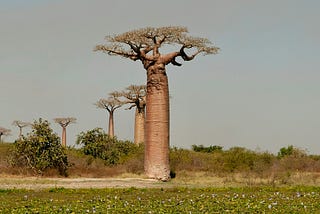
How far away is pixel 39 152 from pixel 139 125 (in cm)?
1942

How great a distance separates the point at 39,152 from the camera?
25156 millimetres

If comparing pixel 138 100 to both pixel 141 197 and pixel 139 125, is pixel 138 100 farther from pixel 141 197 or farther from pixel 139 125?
pixel 141 197

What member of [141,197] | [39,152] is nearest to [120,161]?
[39,152]

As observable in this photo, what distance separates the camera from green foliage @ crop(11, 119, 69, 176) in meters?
25.0

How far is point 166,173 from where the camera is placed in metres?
24.2

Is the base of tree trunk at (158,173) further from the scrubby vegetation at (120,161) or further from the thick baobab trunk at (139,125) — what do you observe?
the thick baobab trunk at (139,125)

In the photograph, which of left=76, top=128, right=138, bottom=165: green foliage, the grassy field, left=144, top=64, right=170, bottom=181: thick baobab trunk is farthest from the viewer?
left=76, top=128, right=138, bottom=165: green foliage

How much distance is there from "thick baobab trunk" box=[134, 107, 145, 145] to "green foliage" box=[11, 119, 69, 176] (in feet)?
55.7

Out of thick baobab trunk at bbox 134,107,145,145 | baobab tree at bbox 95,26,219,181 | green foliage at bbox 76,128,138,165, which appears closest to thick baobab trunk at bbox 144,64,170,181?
baobab tree at bbox 95,26,219,181

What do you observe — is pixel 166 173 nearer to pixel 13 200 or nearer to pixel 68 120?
pixel 13 200

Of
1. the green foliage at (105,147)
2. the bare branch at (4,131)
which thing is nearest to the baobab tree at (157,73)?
the green foliage at (105,147)

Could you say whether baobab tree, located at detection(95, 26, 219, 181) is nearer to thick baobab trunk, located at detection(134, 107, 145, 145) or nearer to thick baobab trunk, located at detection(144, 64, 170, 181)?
thick baobab trunk, located at detection(144, 64, 170, 181)

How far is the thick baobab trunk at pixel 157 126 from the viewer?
24156mm

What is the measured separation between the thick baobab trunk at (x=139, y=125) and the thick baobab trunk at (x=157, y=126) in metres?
18.0
